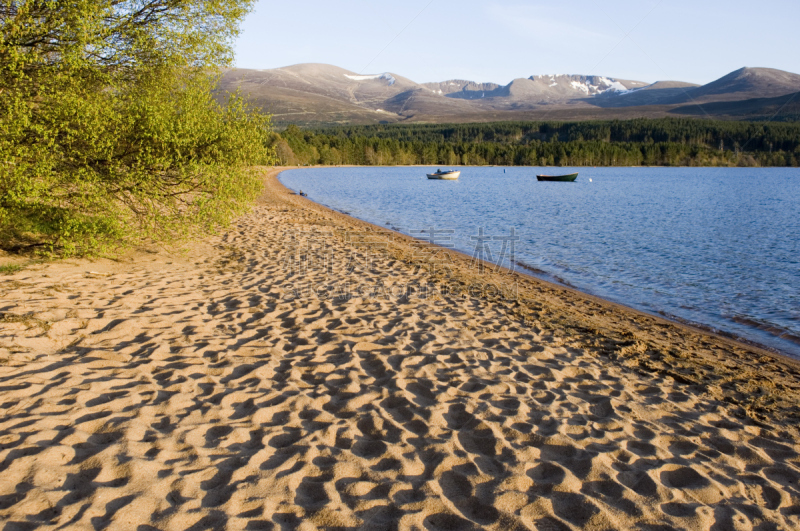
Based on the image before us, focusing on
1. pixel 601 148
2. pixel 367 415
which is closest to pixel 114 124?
pixel 367 415

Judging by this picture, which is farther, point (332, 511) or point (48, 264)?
point (48, 264)

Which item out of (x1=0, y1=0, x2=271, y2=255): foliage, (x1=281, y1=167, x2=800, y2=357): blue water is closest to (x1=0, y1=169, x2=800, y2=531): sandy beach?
(x1=0, y1=0, x2=271, y2=255): foliage

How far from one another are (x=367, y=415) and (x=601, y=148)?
145 metres

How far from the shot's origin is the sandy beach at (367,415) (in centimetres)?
351

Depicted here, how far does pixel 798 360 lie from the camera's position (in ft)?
26.6

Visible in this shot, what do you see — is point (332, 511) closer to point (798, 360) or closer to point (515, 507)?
point (515, 507)

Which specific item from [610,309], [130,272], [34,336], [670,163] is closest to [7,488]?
[34,336]

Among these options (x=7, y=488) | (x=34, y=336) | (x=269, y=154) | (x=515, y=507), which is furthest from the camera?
(x=269, y=154)

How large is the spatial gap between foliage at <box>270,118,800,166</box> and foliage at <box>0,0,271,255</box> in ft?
287

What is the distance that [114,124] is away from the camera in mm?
9383

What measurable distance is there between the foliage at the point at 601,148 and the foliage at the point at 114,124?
87380 millimetres

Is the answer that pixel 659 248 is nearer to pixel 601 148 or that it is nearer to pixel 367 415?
pixel 367 415

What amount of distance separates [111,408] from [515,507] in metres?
3.69

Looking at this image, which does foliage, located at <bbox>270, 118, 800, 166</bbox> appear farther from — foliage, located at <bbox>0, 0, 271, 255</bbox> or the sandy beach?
the sandy beach
